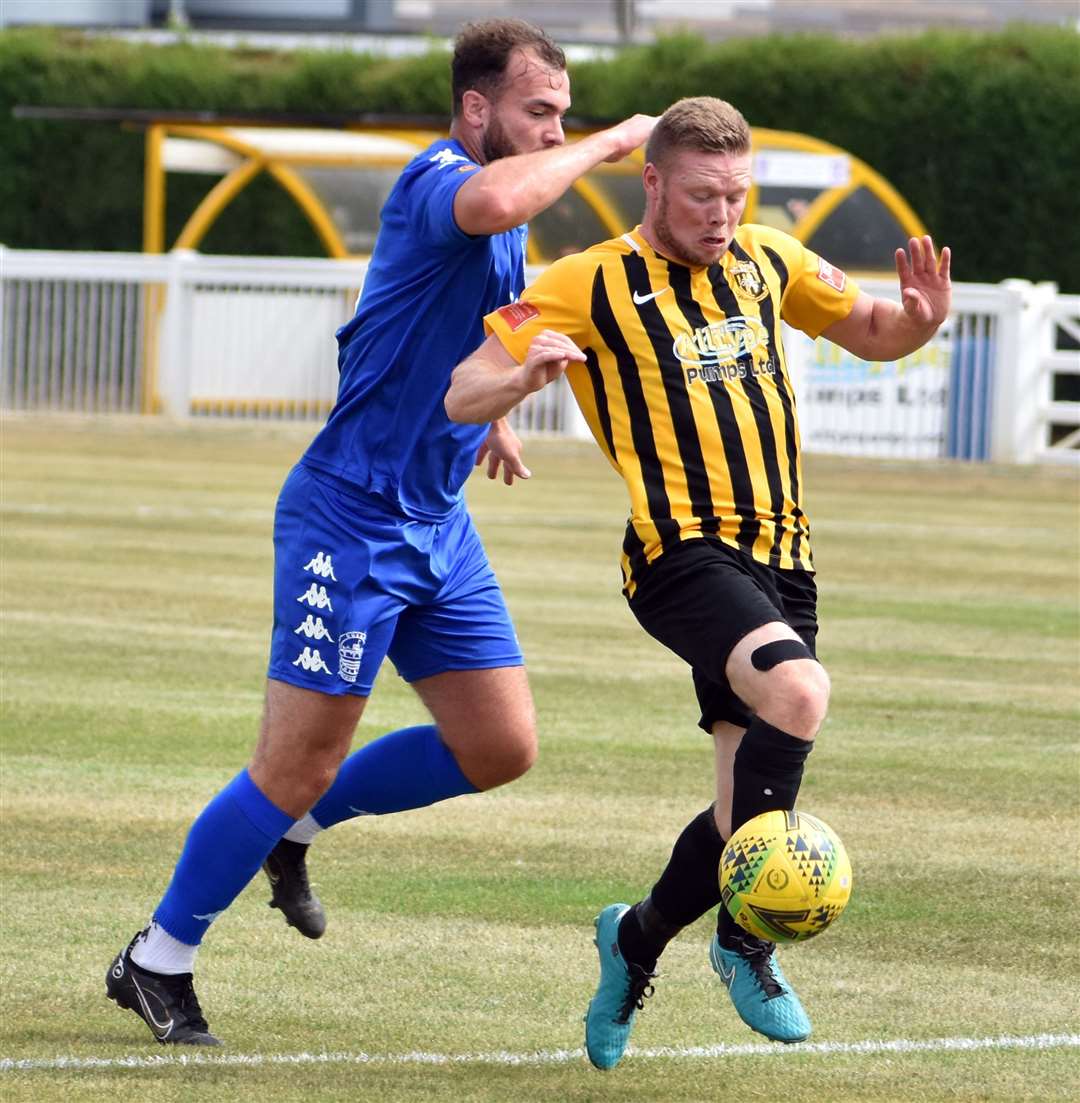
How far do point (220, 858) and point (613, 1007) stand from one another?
95 centimetres

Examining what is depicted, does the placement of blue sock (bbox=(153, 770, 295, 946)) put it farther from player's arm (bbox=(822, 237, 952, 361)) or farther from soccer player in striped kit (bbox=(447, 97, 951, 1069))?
player's arm (bbox=(822, 237, 952, 361))

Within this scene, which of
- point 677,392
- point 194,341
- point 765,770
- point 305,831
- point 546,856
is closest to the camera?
point 765,770

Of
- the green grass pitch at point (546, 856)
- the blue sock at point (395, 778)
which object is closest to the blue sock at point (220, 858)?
the green grass pitch at point (546, 856)

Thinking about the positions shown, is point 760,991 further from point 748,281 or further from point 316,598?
point 748,281

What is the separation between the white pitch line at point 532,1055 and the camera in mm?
5227

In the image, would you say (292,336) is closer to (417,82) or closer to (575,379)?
(417,82)

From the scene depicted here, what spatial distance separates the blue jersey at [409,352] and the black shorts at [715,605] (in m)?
0.60

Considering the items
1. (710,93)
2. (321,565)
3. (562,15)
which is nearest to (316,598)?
(321,565)

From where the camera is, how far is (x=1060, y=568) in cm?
1570

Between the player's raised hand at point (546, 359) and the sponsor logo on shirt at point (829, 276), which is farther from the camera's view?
the sponsor logo on shirt at point (829, 276)

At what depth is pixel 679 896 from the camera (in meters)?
5.40

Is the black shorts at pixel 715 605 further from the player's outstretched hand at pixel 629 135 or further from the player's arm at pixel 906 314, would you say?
the player's outstretched hand at pixel 629 135

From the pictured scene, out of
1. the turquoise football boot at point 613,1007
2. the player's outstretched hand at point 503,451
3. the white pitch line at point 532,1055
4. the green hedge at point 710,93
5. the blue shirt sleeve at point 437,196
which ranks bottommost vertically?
the white pitch line at point 532,1055

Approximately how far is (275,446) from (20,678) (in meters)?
13.2
